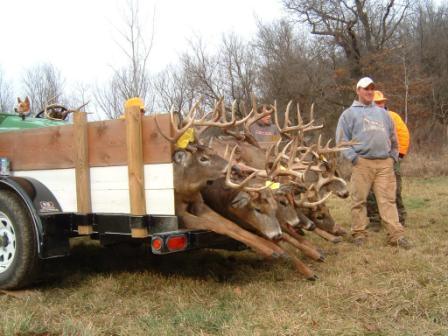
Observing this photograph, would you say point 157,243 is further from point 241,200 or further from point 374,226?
point 374,226

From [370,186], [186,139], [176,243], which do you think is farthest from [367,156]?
[176,243]

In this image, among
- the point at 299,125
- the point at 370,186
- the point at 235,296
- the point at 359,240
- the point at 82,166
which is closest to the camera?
the point at 235,296

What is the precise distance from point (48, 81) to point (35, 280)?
26.2 meters

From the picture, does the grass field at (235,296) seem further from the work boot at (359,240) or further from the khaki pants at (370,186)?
the khaki pants at (370,186)

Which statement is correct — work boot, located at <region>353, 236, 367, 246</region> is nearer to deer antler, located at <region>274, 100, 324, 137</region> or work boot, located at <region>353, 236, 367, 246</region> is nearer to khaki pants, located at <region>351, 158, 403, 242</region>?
khaki pants, located at <region>351, 158, 403, 242</region>

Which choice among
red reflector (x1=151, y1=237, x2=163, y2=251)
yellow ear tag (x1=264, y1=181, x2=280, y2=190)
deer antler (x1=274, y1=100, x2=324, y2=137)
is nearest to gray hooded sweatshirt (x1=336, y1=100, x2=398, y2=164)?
deer antler (x1=274, y1=100, x2=324, y2=137)

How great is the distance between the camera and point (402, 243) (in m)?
6.13

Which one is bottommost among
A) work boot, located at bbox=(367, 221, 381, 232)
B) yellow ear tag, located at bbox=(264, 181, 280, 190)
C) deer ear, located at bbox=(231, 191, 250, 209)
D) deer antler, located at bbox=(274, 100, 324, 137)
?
work boot, located at bbox=(367, 221, 381, 232)

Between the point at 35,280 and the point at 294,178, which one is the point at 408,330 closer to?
the point at 294,178

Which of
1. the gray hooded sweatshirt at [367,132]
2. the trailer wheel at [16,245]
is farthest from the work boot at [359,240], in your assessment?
the trailer wheel at [16,245]

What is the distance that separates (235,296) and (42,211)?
70.8 inches

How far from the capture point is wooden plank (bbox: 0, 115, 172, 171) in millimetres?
4098

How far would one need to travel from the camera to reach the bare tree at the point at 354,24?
26.7 metres

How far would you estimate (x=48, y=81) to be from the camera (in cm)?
2889
